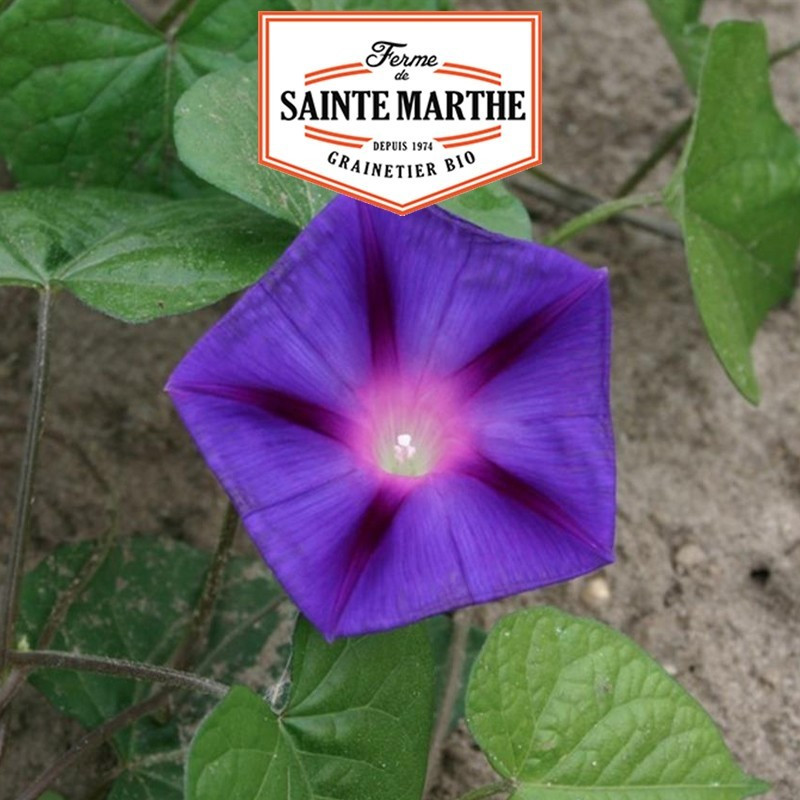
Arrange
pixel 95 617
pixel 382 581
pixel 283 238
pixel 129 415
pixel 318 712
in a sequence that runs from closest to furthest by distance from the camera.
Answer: pixel 382 581 < pixel 318 712 < pixel 283 238 < pixel 95 617 < pixel 129 415

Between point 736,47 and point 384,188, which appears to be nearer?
point 384,188

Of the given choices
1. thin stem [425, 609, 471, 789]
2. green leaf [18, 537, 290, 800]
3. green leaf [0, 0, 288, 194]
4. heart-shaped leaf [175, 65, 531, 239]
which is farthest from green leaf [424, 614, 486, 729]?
green leaf [0, 0, 288, 194]

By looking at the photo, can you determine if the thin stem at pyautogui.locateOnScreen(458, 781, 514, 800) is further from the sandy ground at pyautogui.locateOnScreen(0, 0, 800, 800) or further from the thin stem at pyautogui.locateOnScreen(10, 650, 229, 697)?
the sandy ground at pyautogui.locateOnScreen(0, 0, 800, 800)

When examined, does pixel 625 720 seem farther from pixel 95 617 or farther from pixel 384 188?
pixel 95 617

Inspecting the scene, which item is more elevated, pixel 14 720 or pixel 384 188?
pixel 384 188

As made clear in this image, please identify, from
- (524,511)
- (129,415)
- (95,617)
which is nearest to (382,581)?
(524,511)

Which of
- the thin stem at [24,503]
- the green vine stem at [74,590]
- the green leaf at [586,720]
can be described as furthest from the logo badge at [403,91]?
the green vine stem at [74,590]
